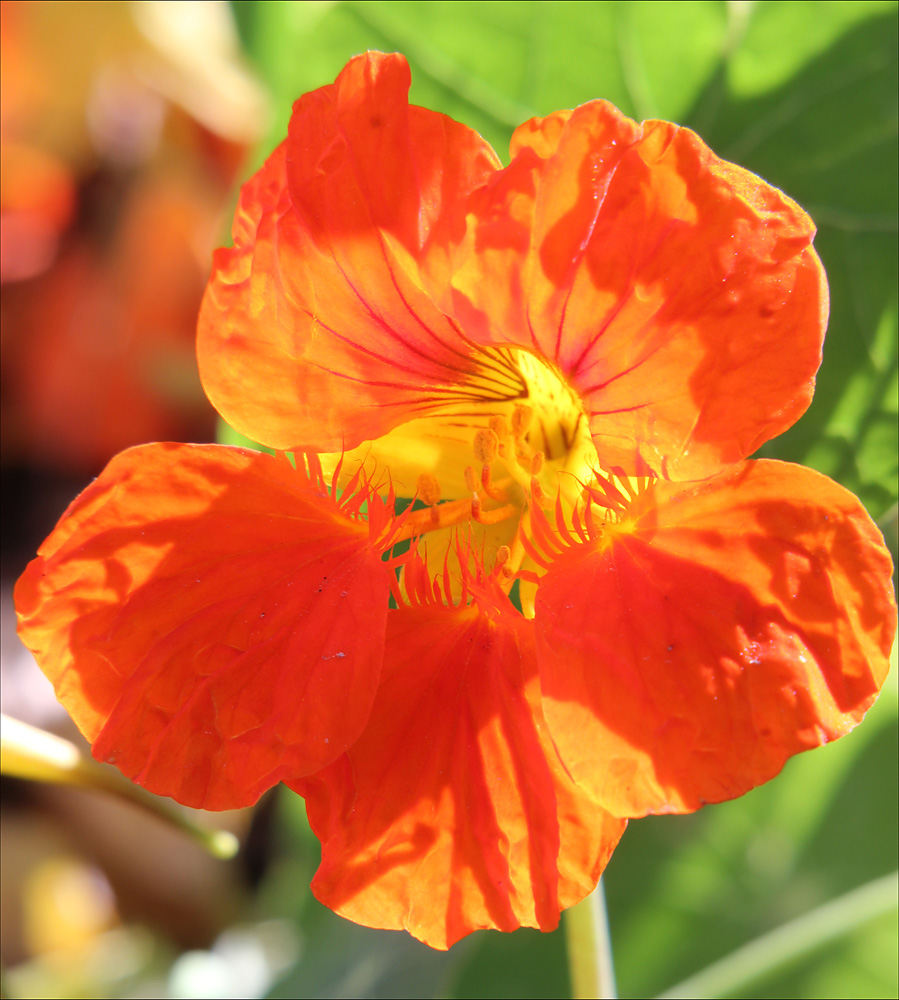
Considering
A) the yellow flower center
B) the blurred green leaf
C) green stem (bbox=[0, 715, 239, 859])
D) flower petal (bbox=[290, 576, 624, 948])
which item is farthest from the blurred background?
green stem (bbox=[0, 715, 239, 859])

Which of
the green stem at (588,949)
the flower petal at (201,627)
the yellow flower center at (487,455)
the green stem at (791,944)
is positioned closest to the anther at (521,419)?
the yellow flower center at (487,455)

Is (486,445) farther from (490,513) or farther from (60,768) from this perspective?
(60,768)

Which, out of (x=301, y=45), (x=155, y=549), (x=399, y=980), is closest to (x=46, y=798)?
(x=399, y=980)

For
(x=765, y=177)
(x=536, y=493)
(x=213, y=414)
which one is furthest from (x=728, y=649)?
(x=213, y=414)

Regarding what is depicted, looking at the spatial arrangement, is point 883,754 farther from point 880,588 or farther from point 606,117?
point 606,117

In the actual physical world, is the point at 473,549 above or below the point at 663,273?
below

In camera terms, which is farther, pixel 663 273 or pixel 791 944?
pixel 791 944

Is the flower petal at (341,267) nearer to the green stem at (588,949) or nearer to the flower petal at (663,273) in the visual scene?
the flower petal at (663,273)

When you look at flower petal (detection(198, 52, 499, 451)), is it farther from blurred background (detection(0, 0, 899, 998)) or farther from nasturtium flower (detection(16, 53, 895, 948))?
blurred background (detection(0, 0, 899, 998))
